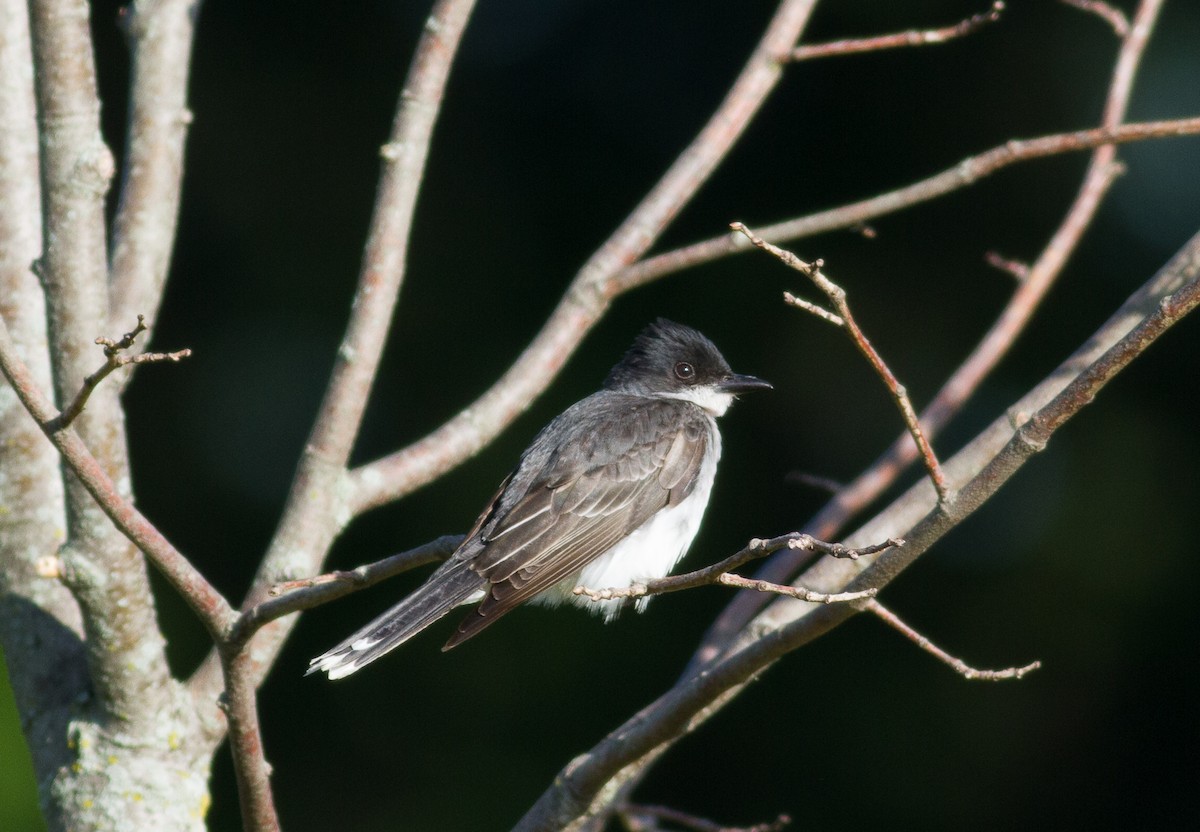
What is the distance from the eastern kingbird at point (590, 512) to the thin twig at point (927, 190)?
1.98 ft

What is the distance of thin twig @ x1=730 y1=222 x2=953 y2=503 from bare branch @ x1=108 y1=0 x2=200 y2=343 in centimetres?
187

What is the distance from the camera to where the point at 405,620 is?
331 cm

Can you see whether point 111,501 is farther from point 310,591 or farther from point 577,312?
point 577,312

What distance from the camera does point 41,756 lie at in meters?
2.99

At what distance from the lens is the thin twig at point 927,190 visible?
335 centimetres

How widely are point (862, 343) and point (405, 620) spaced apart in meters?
1.61

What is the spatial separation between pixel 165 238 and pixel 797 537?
211 cm

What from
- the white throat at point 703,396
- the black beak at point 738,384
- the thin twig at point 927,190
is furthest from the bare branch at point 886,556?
the white throat at point 703,396

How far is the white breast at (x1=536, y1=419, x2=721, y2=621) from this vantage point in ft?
13.0

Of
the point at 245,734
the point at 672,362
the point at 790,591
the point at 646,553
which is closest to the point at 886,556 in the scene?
the point at 790,591

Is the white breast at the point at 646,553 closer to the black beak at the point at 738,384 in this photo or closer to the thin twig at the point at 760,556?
the black beak at the point at 738,384

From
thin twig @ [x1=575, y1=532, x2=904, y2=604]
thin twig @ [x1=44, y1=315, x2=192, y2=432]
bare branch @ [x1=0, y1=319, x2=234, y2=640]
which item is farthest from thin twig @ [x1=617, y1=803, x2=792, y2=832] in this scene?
thin twig @ [x1=44, y1=315, x2=192, y2=432]

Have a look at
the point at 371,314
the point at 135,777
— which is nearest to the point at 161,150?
the point at 371,314

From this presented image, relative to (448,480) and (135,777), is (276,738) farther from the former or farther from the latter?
(135,777)
